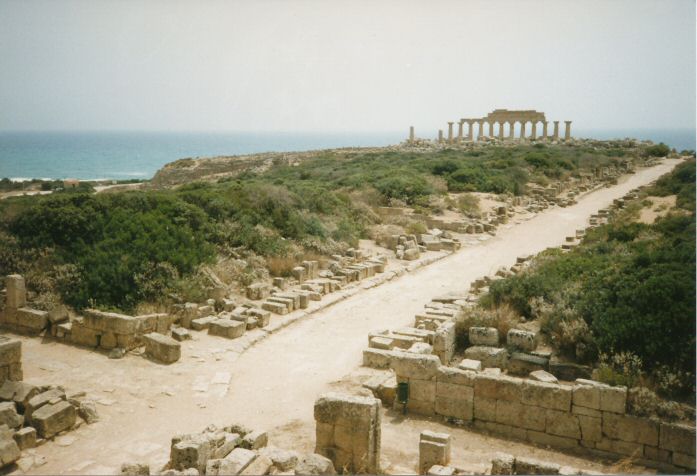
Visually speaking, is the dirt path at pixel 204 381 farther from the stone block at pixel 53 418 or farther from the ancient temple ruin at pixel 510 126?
the ancient temple ruin at pixel 510 126

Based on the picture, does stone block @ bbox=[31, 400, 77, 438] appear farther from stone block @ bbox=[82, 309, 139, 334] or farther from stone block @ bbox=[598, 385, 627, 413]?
stone block @ bbox=[598, 385, 627, 413]

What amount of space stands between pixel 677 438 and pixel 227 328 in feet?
27.0

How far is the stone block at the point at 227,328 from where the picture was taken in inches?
470

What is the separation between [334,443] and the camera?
7.20 meters

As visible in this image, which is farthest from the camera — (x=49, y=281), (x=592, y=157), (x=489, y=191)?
(x=592, y=157)

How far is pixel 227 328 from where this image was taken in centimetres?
1196

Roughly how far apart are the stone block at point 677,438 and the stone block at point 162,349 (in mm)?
7971

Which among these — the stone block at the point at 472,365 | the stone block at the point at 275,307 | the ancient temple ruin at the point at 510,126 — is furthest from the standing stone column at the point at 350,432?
the ancient temple ruin at the point at 510,126

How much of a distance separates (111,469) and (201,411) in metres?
1.86

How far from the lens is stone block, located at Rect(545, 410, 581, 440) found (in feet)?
26.2

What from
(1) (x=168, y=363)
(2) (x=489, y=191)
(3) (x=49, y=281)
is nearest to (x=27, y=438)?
(1) (x=168, y=363)

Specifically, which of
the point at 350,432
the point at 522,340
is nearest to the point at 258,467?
the point at 350,432

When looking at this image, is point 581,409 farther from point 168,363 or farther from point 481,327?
point 168,363

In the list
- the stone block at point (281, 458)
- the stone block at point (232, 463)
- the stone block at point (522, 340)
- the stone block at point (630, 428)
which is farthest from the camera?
the stone block at point (522, 340)
